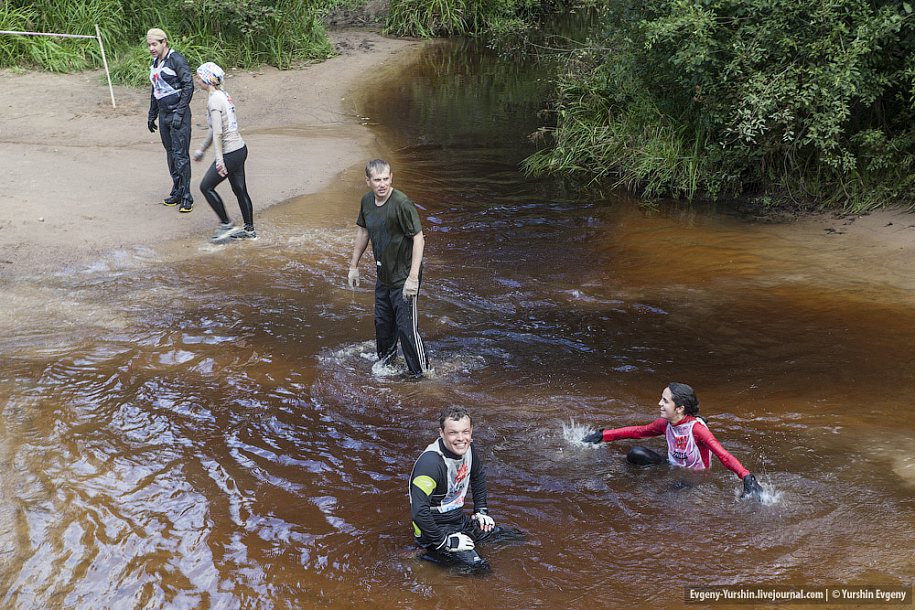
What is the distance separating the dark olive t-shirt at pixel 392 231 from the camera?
20.2ft

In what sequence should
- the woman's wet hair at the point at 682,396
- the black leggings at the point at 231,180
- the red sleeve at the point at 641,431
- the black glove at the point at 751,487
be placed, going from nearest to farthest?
1. the black glove at the point at 751,487
2. the woman's wet hair at the point at 682,396
3. the red sleeve at the point at 641,431
4. the black leggings at the point at 231,180

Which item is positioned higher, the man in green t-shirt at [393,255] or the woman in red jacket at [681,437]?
the man in green t-shirt at [393,255]

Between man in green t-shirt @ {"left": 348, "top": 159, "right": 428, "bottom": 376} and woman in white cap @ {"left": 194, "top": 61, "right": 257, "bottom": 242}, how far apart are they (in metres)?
3.13

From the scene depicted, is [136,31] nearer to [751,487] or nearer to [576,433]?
[576,433]

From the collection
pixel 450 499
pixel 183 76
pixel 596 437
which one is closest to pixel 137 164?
pixel 183 76

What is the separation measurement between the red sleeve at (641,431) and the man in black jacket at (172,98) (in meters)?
6.71

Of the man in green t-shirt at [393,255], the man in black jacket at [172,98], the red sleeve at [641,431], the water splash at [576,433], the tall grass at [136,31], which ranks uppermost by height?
the tall grass at [136,31]

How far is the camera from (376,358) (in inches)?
281

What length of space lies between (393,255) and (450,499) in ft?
7.91

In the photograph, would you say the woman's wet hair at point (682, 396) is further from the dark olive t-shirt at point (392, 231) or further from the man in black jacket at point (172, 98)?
the man in black jacket at point (172, 98)

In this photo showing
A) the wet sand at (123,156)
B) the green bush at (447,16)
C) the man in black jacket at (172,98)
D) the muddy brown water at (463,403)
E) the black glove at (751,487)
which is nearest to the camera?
the muddy brown water at (463,403)

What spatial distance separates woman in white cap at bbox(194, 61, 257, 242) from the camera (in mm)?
8641

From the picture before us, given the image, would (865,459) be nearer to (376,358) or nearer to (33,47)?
(376,358)

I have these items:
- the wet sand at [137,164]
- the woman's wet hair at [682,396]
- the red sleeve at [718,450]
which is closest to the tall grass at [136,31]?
the wet sand at [137,164]
